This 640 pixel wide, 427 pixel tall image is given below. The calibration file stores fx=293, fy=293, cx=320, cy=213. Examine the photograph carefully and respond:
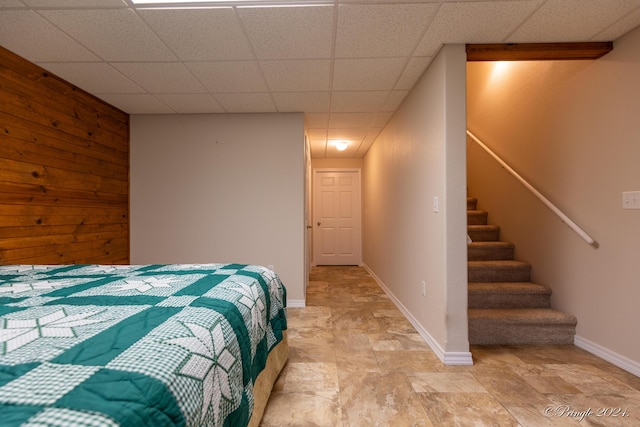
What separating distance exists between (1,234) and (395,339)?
10.1 feet

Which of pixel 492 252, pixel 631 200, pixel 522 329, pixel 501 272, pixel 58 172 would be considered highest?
pixel 58 172

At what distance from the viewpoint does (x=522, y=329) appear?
238 cm

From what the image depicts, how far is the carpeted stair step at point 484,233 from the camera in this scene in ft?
11.0

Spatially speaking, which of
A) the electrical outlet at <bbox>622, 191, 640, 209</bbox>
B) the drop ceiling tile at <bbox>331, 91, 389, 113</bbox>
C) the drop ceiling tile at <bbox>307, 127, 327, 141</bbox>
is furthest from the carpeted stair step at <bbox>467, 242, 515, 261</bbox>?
the drop ceiling tile at <bbox>307, 127, 327, 141</bbox>

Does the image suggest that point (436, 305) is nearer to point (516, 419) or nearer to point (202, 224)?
point (516, 419)

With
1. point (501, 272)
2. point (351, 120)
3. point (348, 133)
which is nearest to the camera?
point (501, 272)

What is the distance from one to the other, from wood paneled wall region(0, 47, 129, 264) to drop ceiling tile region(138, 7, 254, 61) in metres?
1.27

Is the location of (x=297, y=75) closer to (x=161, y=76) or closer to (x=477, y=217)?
Answer: (x=161, y=76)

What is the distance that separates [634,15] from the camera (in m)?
1.83

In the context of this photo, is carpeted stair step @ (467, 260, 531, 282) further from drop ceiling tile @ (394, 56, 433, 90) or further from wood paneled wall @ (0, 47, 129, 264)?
wood paneled wall @ (0, 47, 129, 264)

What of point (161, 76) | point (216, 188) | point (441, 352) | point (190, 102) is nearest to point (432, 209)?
point (441, 352)

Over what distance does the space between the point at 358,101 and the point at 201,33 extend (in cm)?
168

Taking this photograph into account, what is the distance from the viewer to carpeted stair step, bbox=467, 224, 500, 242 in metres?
3.34

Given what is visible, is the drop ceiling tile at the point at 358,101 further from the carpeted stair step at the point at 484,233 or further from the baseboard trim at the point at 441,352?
the baseboard trim at the point at 441,352
